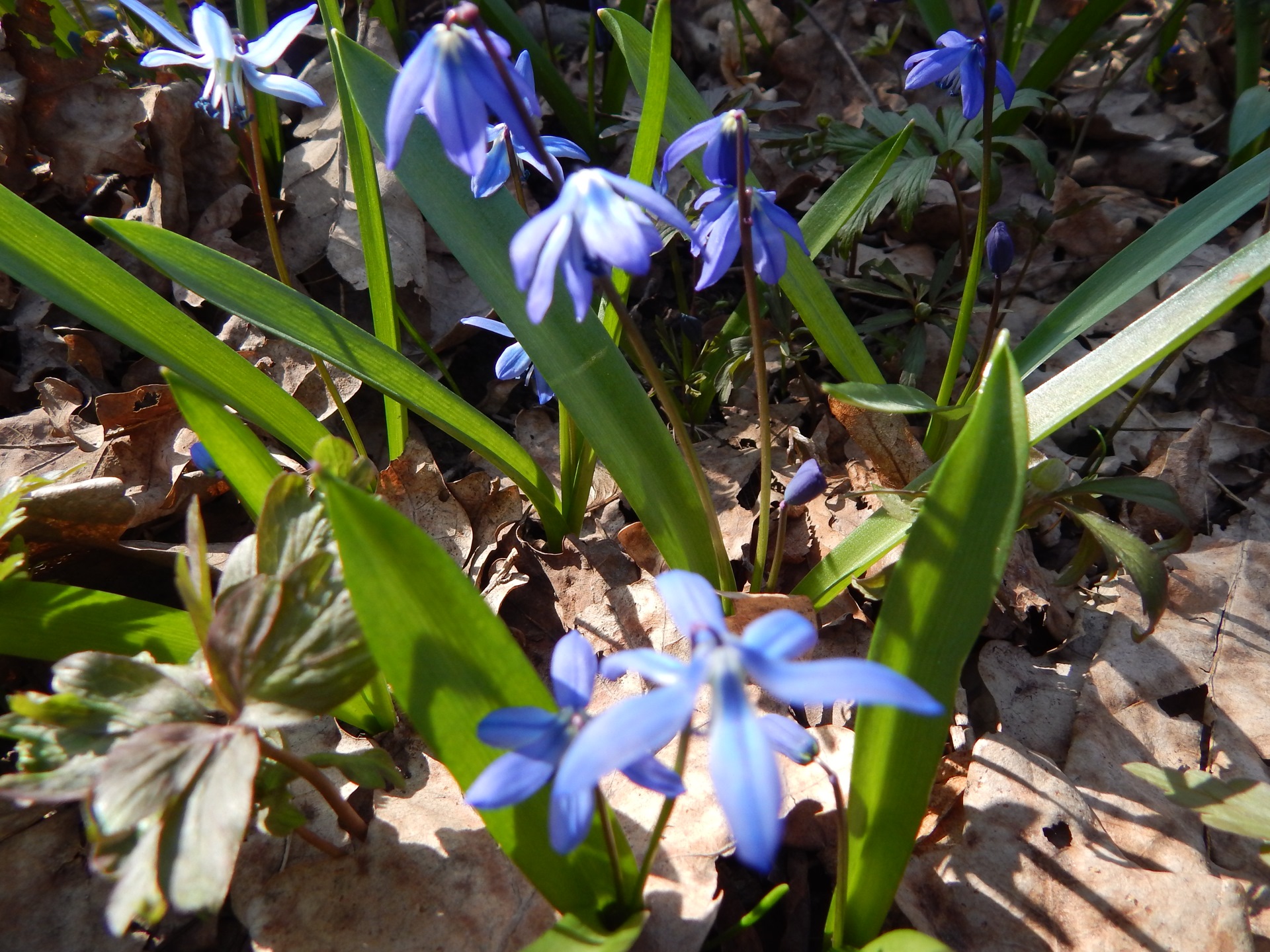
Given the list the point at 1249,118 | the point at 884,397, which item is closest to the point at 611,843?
the point at 884,397

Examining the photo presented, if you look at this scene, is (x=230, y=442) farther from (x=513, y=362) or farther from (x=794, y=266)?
(x=794, y=266)

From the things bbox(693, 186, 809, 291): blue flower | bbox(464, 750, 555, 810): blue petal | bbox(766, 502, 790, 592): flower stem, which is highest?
bbox(693, 186, 809, 291): blue flower

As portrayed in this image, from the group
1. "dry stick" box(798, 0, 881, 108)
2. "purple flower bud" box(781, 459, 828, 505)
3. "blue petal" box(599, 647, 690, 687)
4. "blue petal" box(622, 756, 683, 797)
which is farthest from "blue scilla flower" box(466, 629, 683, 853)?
Answer: "dry stick" box(798, 0, 881, 108)

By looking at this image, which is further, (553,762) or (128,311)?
(128,311)

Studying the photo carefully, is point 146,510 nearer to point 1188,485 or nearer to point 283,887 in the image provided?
point 283,887

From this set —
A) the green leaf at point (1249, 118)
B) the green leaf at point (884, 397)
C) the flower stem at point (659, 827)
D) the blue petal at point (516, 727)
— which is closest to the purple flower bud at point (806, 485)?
the green leaf at point (884, 397)

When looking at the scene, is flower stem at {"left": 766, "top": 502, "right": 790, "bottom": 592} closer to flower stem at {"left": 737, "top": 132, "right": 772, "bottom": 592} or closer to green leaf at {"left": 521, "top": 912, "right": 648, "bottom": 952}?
flower stem at {"left": 737, "top": 132, "right": 772, "bottom": 592}

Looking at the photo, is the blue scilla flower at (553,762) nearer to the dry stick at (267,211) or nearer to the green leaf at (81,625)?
the green leaf at (81,625)

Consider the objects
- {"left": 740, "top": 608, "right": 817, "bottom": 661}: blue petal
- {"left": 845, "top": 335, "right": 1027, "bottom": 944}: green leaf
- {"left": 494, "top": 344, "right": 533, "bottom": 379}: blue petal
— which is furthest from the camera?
{"left": 494, "top": 344, "right": 533, "bottom": 379}: blue petal
